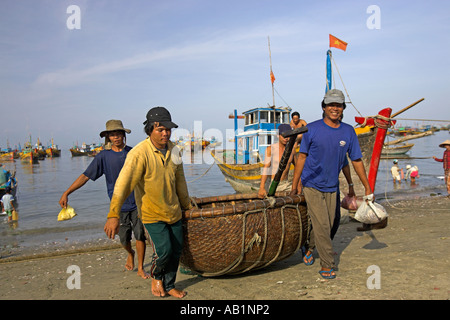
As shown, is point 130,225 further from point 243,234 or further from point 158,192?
point 243,234

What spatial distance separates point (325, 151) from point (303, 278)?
4.42 ft

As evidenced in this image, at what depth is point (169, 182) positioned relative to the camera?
3.12 meters

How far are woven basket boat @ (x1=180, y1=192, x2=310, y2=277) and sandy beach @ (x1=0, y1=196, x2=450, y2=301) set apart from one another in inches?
9.2

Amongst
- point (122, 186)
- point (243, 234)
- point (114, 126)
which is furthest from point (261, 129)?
point (122, 186)

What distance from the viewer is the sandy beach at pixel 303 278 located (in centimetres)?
307

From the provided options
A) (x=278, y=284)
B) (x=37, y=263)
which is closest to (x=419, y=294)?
(x=278, y=284)

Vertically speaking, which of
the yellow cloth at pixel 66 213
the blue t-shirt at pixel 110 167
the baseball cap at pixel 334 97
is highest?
the baseball cap at pixel 334 97

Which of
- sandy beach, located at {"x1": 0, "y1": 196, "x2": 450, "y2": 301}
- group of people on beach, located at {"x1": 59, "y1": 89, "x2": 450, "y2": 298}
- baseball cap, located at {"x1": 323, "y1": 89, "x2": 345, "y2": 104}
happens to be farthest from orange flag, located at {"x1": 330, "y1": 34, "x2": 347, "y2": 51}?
baseball cap, located at {"x1": 323, "y1": 89, "x2": 345, "y2": 104}

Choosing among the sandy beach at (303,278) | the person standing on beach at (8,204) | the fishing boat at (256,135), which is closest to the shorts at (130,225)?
the sandy beach at (303,278)

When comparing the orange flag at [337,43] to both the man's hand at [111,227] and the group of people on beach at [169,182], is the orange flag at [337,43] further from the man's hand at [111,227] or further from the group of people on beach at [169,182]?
the man's hand at [111,227]

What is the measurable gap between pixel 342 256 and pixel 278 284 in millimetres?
1355

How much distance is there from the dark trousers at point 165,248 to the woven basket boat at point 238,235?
14 centimetres

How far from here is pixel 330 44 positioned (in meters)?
12.3
